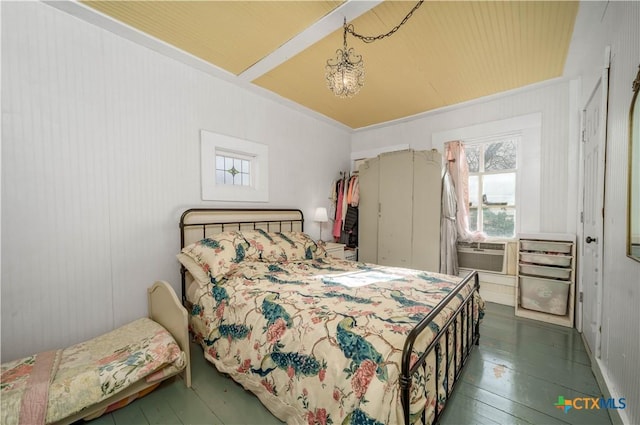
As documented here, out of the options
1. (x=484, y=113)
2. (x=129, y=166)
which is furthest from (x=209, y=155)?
(x=484, y=113)

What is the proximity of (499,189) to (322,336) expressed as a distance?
3.36m

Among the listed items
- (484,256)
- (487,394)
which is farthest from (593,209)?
(487,394)

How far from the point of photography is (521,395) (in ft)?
5.40

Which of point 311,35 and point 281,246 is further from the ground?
point 311,35

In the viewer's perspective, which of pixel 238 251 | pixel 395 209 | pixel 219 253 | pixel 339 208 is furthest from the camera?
pixel 339 208

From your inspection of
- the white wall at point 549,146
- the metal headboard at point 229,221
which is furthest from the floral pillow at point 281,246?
the white wall at point 549,146

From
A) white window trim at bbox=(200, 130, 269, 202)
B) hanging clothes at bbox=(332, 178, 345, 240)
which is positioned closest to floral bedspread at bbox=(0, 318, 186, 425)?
white window trim at bbox=(200, 130, 269, 202)

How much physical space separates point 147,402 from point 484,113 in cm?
460

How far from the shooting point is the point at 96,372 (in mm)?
1404

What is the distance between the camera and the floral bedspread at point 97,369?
1.27 metres

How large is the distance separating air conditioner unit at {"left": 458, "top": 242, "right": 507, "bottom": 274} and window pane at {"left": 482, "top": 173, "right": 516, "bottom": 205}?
590 millimetres

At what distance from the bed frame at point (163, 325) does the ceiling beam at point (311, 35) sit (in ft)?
7.24

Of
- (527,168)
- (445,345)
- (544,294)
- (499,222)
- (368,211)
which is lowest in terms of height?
(544,294)

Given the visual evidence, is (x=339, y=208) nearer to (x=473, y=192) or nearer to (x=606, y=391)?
(x=473, y=192)
